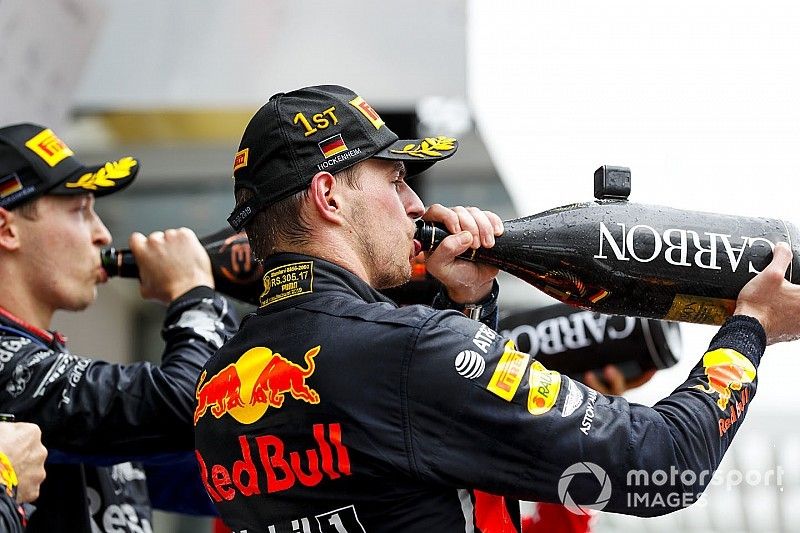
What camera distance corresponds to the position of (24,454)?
2.22 metres

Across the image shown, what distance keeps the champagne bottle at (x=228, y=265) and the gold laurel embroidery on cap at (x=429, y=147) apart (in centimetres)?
93

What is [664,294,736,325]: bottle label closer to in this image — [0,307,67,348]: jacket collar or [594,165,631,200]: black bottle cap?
[594,165,631,200]: black bottle cap

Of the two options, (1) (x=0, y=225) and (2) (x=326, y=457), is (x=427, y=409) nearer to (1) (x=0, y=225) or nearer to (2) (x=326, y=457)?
(2) (x=326, y=457)

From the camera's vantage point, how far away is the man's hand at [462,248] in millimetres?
2281

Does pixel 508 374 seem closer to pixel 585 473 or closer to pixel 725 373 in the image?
pixel 585 473

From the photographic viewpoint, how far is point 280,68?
4.57 m

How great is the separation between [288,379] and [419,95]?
2744mm

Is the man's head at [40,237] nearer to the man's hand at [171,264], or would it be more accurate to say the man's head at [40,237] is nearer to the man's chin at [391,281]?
the man's hand at [171,264]

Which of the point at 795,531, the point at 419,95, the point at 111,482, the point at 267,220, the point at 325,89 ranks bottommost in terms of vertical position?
the point at 795,531

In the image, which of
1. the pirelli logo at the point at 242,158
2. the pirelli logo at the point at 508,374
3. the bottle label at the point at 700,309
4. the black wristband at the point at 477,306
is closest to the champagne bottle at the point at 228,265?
the black wristband at the point at 477,306

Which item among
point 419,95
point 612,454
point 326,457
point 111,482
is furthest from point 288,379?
point 419,95

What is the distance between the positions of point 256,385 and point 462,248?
1.69 feet

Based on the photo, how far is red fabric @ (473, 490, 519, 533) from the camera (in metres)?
1.92

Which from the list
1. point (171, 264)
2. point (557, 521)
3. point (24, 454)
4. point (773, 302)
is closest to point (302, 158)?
point (24, 454)
